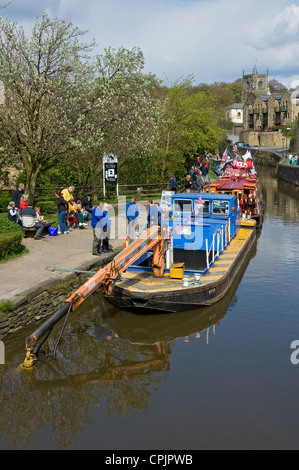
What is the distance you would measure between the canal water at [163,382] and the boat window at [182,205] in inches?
149

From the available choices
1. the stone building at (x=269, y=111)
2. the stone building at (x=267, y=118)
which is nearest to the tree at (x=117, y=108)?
the stone building at (x=267, y=118)

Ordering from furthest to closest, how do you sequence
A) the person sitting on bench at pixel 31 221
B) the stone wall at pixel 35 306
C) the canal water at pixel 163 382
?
1. the person sitting on bench at pixel 31 221
2. the stone wall at pixel 35 306
3. the canal water at pixel 163 382

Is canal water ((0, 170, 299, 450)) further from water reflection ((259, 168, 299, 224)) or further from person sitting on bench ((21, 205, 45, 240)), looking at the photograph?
water reflection ((259, 168, 299, 224))

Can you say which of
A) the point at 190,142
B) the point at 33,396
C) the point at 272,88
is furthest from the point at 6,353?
the point at 272,88

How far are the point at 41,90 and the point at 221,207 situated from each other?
31.7ft

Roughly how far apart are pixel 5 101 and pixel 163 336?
47.7 ft

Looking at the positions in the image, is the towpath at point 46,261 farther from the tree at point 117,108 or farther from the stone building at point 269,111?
the stone building at point 269,111

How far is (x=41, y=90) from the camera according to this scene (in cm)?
2066

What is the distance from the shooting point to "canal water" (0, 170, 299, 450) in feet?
26.4

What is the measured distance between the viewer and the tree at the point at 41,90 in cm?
2072

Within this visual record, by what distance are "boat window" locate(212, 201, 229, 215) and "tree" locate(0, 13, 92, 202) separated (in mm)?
7319

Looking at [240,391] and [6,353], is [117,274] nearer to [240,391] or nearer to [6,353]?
[6,353]

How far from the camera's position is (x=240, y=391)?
934 centimetres

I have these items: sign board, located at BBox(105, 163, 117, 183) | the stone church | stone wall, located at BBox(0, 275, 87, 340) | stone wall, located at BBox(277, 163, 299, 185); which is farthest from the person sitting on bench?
the stone church
